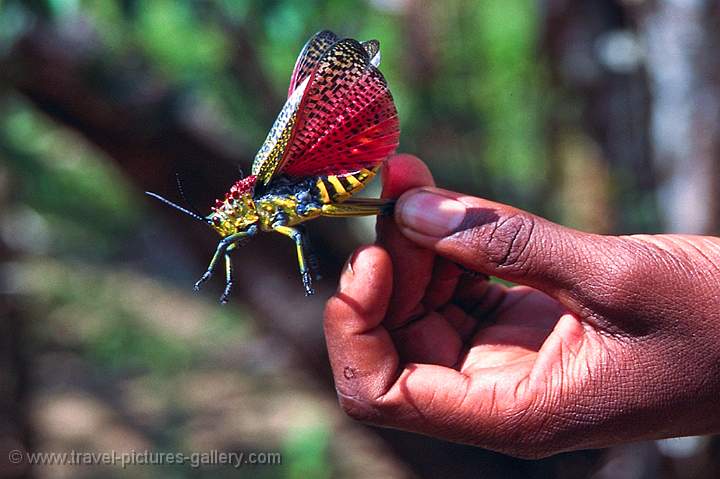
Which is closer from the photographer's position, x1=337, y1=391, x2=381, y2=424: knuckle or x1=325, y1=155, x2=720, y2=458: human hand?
x1=325, y1=155, x2=720, y2=458: human hand

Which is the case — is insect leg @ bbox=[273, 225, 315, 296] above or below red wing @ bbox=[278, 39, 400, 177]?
below

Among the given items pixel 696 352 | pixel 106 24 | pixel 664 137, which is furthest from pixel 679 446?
pixel 106 24

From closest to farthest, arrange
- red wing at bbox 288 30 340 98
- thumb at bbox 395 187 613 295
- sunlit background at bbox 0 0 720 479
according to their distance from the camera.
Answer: thumb at bbox 395 187 613 295 < red wing at bbox 288 30 340 98 < sunlit background at bbox 0 0 720 479

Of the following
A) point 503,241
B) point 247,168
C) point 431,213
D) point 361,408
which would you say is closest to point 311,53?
point 431,213

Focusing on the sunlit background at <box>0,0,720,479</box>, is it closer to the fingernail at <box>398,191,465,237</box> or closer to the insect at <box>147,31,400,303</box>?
the insect at <box>147,31,400,303</box>

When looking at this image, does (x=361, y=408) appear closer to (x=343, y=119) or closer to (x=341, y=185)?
(x=341, y=185)

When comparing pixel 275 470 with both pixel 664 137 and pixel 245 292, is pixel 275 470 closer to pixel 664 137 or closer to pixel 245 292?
pixel 245 292

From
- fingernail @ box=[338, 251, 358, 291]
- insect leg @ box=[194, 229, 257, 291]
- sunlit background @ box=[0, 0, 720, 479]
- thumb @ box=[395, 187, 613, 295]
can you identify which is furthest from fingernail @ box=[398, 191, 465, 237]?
sunlit background @ box=[0, 0, 720, 479]
